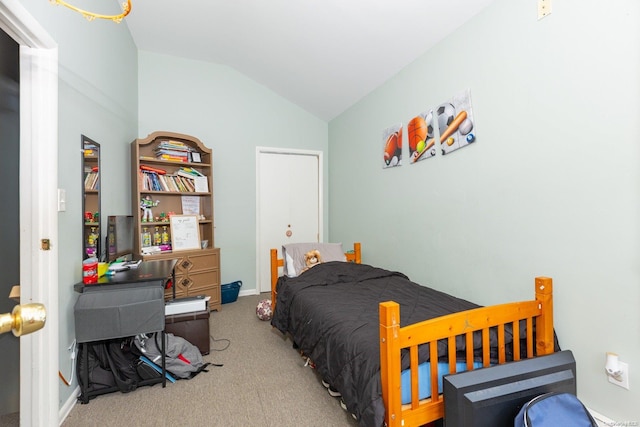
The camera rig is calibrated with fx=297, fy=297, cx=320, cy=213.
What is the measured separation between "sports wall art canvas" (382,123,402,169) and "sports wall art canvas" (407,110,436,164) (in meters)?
0.14

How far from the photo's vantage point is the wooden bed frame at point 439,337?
124 centimetres

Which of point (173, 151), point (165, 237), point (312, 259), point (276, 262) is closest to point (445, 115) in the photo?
point (312, 259)

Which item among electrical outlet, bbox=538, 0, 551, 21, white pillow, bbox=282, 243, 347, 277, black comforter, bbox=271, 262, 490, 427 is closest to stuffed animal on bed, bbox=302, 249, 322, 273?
white pillow, bbox=282, 243, 347, 277

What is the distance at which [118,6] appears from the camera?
107 inches

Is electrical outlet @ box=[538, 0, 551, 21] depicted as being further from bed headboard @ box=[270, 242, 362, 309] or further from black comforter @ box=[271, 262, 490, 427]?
bed headboard @ box=[270, 242, 362, 309]

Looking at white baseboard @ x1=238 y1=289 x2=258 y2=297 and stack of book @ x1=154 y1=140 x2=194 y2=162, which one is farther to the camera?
white baseboard @ x1=238 y1=289 x2=258 y2=297

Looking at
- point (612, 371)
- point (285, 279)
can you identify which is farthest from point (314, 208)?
point (612, 371)

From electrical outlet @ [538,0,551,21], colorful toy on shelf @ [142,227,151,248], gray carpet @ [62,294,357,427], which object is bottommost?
gray carpet @ [62,294,357,427]

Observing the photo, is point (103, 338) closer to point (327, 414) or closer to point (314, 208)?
point (327, 414)

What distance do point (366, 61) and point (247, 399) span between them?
116 inches

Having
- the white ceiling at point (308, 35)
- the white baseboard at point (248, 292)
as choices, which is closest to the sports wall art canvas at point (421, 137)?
the white ceiling at point (308, 35)

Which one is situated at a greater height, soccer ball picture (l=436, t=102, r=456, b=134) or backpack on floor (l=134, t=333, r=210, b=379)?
soccer ball picture (l=436, t=102, r=456, b=134)

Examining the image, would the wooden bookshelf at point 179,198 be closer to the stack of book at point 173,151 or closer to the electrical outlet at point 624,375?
the stack of book at point 173,151

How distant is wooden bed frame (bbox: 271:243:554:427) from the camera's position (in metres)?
1.24
